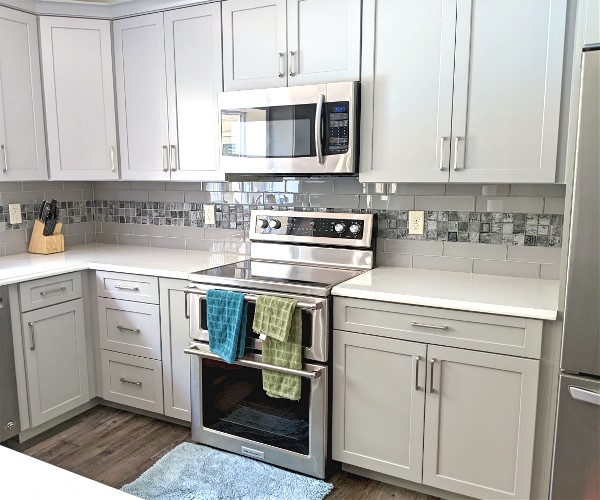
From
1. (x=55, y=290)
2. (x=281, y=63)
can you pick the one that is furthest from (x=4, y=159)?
(x=281, y=63)

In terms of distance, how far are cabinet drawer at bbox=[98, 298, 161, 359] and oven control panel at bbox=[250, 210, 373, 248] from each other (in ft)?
2.36

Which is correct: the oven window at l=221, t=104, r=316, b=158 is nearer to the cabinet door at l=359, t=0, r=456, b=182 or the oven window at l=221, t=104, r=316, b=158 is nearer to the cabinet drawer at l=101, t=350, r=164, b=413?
the cabinet door at l=359, t=0, r=456, b=182

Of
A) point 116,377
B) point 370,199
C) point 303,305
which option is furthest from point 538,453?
point 116,377

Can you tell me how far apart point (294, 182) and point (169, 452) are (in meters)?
1.54

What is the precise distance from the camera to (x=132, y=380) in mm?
2852

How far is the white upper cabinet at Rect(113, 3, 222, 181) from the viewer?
109 inches

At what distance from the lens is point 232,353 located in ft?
7.71

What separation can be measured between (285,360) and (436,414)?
25.9 inches

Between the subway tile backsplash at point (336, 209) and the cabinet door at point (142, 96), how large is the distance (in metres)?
0.30

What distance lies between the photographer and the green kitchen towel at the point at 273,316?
221 cm

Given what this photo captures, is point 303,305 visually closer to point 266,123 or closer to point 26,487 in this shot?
point 266,123

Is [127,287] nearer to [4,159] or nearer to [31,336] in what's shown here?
[31,336]

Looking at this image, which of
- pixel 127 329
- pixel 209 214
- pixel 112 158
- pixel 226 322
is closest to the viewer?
pixel 226 322

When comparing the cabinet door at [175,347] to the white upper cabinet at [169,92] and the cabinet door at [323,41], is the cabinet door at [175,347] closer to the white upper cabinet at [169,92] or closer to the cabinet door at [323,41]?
the white upper cabinet at [169,92]
